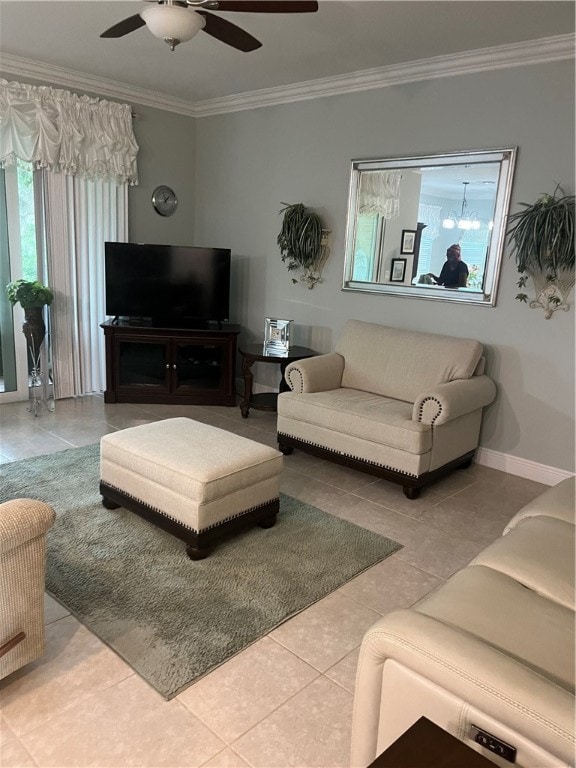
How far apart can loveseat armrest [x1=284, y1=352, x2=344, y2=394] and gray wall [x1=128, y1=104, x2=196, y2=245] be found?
247 centimetres

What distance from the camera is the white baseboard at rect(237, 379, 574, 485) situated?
3.88 m

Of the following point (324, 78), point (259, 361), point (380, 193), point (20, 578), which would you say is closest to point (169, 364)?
point (259, 361)

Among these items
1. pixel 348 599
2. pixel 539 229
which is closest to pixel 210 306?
pixel 539 229

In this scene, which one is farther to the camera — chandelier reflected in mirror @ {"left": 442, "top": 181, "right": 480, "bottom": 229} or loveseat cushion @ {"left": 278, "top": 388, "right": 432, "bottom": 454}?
chandelier reflected in mirror @ {"left": 442, "top": 181, "right": 480, "bottom": 229}

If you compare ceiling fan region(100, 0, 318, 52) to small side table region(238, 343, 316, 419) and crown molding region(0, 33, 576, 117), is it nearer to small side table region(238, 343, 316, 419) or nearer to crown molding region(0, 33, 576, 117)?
crown molding region(0, 33, 576, 117)

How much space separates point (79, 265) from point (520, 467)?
400cm

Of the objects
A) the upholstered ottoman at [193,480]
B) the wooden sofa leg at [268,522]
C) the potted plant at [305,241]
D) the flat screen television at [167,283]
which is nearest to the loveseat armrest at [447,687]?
the upholstered ottoman at [193,480]

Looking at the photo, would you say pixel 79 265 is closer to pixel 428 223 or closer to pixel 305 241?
pixel 305 241

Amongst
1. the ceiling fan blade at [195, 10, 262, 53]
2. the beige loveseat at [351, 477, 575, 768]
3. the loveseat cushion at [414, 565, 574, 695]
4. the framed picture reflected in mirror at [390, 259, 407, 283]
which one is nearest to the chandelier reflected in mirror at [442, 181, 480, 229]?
the framed picture reflected in mirror at [390, 259, 407, 283]

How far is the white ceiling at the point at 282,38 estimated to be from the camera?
3211mm

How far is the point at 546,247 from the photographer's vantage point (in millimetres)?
3545

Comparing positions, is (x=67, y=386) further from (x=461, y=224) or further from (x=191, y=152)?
(x=461, y=224)

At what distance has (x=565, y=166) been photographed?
3582mm

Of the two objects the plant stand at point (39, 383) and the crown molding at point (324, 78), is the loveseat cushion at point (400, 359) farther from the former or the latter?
the plant stand at point (39, 383)
